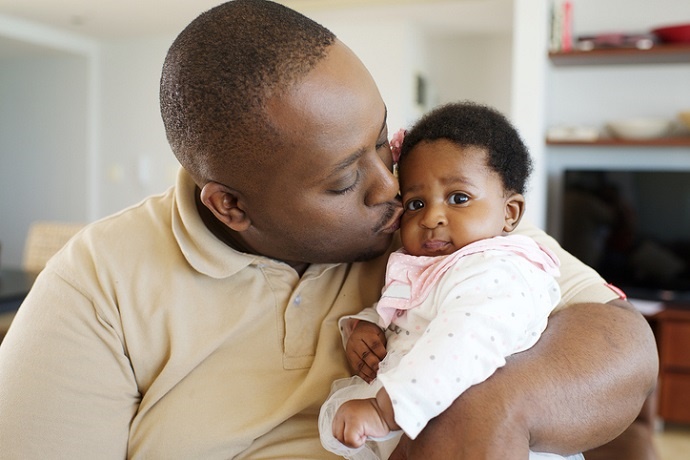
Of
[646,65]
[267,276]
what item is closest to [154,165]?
[646,65]

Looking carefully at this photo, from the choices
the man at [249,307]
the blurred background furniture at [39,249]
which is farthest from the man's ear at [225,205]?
the blurred background furniture at [39,249]

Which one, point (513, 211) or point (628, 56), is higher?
point (628, 56)

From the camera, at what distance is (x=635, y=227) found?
388 cm

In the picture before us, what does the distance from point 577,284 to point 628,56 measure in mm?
3059

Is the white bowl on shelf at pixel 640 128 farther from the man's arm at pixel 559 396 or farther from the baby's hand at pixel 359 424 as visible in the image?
the baby's hand at pixel 359 424

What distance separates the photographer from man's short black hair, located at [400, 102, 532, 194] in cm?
110

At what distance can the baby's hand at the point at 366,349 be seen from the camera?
994 millimetres

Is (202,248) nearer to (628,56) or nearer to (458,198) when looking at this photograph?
(458,198)

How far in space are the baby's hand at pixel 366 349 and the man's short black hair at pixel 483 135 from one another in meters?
0.28

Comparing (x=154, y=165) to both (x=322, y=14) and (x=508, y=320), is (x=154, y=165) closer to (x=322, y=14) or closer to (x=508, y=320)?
(x=322, y=14)

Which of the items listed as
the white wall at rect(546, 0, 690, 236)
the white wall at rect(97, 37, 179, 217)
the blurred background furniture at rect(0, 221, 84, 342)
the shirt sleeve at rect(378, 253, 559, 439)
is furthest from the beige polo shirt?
the white wall at rect(97, 37, 179, 217)

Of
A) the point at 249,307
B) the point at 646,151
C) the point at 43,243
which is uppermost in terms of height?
the point at 249,307

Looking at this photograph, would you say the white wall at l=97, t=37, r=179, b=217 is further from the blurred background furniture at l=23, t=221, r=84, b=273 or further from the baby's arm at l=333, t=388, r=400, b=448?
the baby's arm at l=333, t=388, r=400, b=448

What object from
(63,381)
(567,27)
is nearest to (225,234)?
(63,381)
